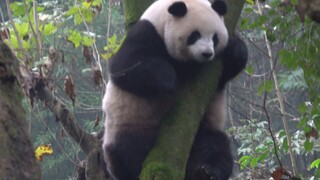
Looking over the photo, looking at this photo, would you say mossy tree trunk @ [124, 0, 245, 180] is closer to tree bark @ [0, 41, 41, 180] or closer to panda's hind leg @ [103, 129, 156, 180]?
panda's hind leg @ [103, 129, 156, 180]

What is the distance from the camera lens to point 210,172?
4102mm

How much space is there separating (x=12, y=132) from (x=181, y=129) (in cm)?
153

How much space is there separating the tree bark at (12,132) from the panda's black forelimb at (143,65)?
200 cm

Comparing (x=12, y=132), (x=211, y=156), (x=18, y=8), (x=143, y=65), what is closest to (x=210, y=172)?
(x=211, y=156)

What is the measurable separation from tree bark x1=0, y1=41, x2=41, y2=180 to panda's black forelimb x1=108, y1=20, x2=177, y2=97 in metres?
2.00

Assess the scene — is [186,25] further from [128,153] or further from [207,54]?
[128,153]

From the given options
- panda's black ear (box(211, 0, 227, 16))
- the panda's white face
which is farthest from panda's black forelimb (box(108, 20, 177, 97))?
panda's black ear (box(211, 0, 227, 16))

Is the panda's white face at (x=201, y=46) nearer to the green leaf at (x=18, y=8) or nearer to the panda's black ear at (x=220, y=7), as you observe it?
the panda's black ear at (x=220, y=7)

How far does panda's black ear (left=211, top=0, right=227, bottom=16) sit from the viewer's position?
4.46m

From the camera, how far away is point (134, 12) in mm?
4625

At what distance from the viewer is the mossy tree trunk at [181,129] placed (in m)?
3.37

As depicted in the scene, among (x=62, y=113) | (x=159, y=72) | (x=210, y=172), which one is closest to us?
(x=210, y=172)

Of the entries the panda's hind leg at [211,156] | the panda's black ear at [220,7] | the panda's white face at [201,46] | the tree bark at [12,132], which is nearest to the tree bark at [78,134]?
the panda's hind leg at [211,156]

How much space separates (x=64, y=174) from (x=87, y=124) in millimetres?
2369
